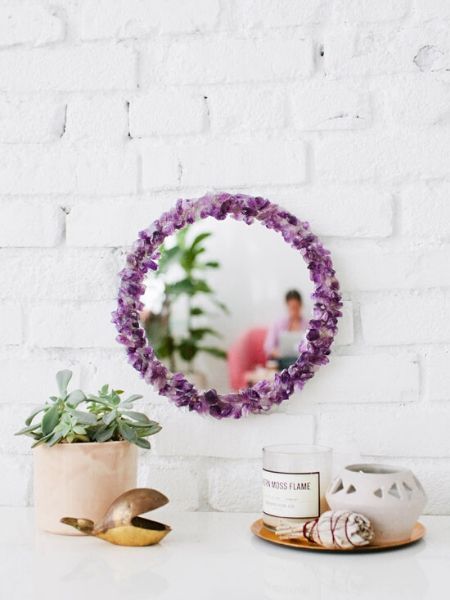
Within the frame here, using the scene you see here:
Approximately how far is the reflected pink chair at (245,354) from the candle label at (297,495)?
0.22 m

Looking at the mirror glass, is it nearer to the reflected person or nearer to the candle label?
the reflected person

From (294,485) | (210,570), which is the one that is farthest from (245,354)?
(210,570)

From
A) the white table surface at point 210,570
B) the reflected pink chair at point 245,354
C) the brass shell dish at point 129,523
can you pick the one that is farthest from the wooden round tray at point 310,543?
the reflected pink chair at point 245,354

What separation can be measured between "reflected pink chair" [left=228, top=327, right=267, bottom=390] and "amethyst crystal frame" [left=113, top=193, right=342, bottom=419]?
3 centimetres

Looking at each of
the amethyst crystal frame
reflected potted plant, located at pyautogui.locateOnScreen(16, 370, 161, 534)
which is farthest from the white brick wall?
reflected potted plant, located at pyautogui.locateOnScreen(16, 370, 161, 534)

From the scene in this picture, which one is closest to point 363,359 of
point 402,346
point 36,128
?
point 402,346

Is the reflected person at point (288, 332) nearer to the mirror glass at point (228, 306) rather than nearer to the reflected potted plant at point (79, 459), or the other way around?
the mirror glass at point (228, 306)

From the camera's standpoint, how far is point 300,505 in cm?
103

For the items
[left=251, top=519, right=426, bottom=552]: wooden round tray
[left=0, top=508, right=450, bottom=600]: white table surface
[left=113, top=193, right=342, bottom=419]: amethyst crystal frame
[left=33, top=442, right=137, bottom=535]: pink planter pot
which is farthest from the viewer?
[left=113, top=193, right=342, bottom=419]: amethyst crystal frame

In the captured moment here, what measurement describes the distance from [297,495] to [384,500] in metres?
0.12

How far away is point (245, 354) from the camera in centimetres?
121

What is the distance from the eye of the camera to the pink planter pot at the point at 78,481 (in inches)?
42.1

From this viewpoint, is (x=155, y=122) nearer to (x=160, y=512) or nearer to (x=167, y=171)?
(x=167, y=171)

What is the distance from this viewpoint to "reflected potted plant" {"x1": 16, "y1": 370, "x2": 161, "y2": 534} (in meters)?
1.07
